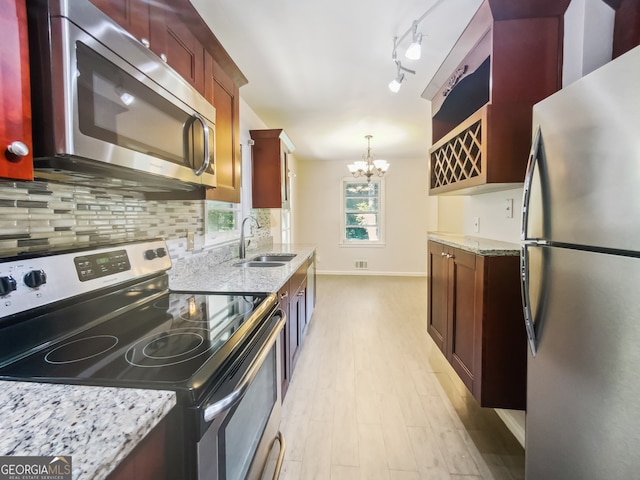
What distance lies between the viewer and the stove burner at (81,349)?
733mm

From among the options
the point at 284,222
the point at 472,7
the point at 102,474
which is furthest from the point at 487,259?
the point at 284,222

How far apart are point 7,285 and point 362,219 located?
5.89m

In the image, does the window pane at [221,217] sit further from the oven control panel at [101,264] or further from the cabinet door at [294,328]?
the oven control panel at [101,264]

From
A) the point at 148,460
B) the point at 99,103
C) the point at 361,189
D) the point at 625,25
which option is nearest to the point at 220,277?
the point at 99,103

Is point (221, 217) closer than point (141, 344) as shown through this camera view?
No

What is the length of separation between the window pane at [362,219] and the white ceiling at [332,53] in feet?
8.48

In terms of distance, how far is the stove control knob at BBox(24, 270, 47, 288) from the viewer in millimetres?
770

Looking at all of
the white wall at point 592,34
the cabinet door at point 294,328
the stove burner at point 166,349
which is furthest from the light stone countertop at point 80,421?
the white wall at point 592,34

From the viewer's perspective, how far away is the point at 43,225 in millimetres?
972

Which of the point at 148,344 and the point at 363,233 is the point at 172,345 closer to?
the point at 148,344

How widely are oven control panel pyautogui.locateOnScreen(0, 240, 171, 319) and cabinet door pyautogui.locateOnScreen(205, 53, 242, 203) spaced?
0.58 metres

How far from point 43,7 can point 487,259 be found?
1.85 m

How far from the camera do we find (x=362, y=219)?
6.33 meters

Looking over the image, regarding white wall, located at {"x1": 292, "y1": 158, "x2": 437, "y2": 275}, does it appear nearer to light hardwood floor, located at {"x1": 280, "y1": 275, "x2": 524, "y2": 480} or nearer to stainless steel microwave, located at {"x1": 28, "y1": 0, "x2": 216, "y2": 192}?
light hardwood floor, located at {"x1": 280, "y1": 275, "x2": 524, "y2": 480}
